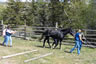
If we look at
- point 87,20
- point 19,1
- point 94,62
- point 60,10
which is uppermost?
point 19,1

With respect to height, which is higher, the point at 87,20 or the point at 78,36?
the point at 87,20

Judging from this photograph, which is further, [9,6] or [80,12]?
[9,6]

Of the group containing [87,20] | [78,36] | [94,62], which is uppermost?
[87,20]

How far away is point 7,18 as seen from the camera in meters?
23.6

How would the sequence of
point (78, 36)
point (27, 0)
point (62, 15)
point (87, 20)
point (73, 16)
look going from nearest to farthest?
point (78, 36) → point (87, 20) → point (73, 16) → point (62, 15) → point (27, 0)

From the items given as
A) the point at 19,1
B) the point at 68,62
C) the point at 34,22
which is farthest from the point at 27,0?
the point at 68,62

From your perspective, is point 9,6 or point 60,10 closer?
point 60,10

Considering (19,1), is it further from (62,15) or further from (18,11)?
(62,15)

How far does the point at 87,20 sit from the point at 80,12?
2251 millimetres

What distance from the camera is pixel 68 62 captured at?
660cm

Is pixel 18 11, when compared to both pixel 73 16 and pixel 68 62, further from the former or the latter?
pixel 68 62

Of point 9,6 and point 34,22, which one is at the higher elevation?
point 9,6

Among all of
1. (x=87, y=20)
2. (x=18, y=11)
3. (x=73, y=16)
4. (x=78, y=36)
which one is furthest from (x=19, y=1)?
(x=78, y=36)

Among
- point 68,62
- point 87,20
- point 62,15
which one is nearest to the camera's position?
point 68,62
